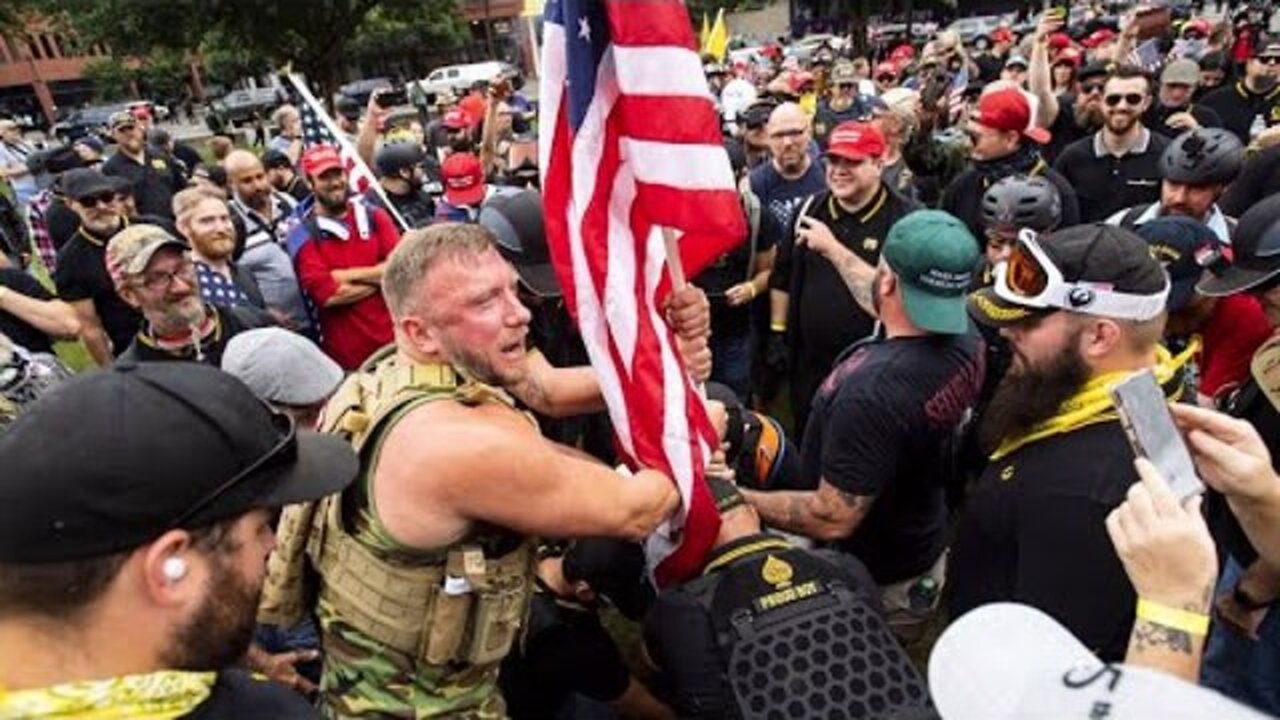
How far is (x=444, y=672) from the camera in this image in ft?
7.60

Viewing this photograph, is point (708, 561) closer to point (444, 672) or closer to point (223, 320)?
point (444, 672)

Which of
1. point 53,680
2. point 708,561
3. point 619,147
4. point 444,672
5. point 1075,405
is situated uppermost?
point 619,147

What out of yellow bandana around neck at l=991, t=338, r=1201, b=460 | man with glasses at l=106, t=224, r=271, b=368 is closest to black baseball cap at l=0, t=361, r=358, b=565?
yellow bandana around neck at l=991, t=338, r=1201, b=460

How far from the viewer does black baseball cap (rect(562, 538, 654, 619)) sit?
255 cm

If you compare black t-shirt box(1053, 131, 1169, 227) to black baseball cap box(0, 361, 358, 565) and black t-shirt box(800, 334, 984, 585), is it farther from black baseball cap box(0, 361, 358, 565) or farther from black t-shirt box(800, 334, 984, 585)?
black baseball cap box(0, 361, 358, 565)

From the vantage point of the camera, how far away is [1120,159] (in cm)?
600

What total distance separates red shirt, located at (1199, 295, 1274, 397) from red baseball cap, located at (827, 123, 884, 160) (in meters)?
1.87

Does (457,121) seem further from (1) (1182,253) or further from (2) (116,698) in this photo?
(2) (116,698)

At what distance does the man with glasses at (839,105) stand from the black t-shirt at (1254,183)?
3.81 m

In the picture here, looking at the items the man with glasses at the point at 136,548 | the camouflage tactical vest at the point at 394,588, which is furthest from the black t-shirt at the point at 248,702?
the camouflage tactical vest at the point at 394,588

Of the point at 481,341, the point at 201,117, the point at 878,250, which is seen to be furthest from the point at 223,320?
the point at 201,117

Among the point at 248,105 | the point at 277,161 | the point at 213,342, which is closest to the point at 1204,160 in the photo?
the point at 213,342

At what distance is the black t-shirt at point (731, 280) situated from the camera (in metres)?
5.43

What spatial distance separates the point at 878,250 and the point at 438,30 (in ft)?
141
